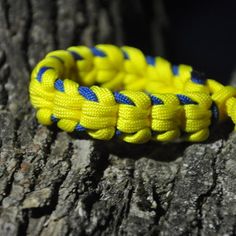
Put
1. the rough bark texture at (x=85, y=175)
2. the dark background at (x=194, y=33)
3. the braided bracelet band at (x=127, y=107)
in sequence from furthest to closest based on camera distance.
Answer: the dark background at (x=194, y=33) → the braided bracelet band at (x=127, y=107) → the rough bark texture at (x=85, y=175)

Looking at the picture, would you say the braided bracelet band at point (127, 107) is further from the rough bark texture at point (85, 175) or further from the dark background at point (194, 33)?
the dark background at point (194, 33)

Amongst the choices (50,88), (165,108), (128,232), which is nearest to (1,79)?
(50,88)

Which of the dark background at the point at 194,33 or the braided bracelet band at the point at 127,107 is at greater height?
the braided bracelet band at the point at 127,107

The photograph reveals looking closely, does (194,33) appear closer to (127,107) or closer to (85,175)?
(127,107)

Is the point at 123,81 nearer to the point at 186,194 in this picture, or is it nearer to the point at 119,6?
the point at 119,6

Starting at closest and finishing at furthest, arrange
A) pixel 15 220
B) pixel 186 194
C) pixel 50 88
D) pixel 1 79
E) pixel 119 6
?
pixel 15 220 < pixel 186 194 < pixel 50 88 < pixel 1 79 < pixel 119 6

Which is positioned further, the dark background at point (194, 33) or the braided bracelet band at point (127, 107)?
the dark background at point (194, 33)

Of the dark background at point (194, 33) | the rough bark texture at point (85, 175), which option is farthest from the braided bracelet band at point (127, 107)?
the dark background at point (194, 33)
